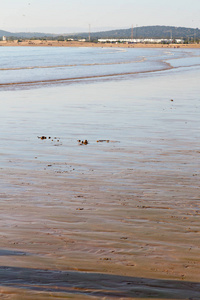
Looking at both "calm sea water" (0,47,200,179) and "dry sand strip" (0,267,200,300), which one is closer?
"dry sand strip" (0,267,200,300)

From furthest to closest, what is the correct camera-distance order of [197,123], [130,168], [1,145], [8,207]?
[197,123] < [1,145] < [130,168] < [8,207]

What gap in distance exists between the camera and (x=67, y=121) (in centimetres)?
1280

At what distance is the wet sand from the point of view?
3.84 metres

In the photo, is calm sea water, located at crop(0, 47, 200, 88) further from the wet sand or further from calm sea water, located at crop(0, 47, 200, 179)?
the wet sand

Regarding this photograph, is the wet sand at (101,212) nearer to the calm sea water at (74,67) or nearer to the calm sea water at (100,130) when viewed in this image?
the calm sea water at (100,130)

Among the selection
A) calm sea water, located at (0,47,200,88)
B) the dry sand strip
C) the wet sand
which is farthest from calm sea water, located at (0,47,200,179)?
calm sea water, located at (0,47,200,88)

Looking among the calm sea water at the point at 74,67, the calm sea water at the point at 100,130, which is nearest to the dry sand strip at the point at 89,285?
the calm sea water at the point at 100,130

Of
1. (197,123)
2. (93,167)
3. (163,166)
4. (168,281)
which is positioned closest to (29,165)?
(93,167)

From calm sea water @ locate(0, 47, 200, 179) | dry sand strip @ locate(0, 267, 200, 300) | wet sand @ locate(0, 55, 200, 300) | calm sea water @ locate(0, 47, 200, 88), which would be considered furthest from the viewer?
calm sea water @ locate(0, 47, 200, 88)

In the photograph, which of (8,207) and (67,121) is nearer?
(8,207)

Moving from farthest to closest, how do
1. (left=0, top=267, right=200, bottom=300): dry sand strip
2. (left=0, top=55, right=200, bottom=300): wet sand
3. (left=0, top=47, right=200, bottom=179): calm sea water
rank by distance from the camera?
(left=0, top=47, right=200, bottom=179): calm sea water → (left=0, top=55, right=200, bottom=300): wet sand → (left=0, top=267, right=200, bottom=300): dry sand strip

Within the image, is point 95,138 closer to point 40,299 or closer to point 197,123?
point 197,123

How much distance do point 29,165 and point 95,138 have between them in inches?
111

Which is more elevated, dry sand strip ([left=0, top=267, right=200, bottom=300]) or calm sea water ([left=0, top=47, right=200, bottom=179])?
dry sand strip ([left=0, top=267, right=200, bottom=300])
